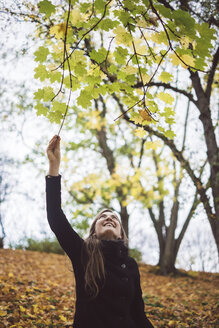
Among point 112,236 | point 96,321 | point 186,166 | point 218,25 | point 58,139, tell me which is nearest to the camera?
→ point 96,321

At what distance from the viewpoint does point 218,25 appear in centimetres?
419

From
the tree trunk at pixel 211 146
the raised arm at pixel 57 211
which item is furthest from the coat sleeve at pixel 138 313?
the tree trunk at pixel 211 146

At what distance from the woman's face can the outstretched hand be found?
704 mm

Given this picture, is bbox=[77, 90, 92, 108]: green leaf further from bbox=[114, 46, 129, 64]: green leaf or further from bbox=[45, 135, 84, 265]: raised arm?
bbox=[45, 135, 84, 265]: raised arm

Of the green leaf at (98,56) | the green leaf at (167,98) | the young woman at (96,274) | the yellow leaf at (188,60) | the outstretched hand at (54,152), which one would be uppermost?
the green leaf at (98,56)

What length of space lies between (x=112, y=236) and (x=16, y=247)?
37.2ft

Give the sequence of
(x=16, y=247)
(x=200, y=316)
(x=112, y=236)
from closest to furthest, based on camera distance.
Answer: (x=112, y=236), (x=200, y=316), (x=16, y=247)

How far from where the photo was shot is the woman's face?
7.24 ft

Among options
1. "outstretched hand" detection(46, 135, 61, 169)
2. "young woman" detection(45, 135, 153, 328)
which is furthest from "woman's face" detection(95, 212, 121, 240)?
"outstretched hand" detection(46, 135, 61, 169)

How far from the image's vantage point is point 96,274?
190 cm

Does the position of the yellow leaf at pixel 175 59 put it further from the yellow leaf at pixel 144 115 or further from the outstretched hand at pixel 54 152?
the outstretched hand at pixel 54 152

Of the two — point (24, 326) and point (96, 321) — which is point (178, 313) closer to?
point (24, 326)

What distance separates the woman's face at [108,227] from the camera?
7.24ft

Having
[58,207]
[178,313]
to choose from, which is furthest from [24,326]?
[178,313]
